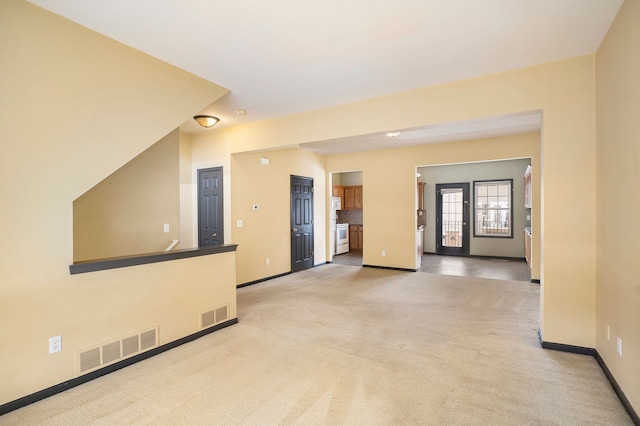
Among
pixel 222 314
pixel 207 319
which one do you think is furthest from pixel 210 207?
pixel 207 319

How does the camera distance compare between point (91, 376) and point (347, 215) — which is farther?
point (347, 215)

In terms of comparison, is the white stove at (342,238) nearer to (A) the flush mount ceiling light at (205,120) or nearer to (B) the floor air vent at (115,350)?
(A) the flush mount ceiling light at (205,120)

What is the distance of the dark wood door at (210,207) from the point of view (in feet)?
18.1

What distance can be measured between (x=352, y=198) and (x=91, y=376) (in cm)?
800

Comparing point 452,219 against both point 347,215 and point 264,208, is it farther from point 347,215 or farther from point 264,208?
point 264,208

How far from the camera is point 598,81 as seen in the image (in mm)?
2816

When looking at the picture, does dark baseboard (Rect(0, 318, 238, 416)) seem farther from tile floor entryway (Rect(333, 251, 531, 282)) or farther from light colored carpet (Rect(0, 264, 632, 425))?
tile floor entryway (Rect(333, 251, 531, 282))

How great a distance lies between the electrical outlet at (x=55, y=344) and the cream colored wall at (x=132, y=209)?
163 cm

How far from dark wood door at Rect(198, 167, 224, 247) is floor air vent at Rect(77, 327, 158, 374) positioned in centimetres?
268

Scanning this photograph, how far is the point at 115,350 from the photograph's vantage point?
2707 millimetres

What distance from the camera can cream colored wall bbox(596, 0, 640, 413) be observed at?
78.7 inches

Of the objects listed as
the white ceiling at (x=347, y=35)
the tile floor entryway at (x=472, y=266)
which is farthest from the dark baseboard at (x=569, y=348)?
the tile floor entryway at (x=472, y=266)

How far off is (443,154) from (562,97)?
3473 millimetres

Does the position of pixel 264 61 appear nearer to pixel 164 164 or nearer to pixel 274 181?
pixel 164 164
